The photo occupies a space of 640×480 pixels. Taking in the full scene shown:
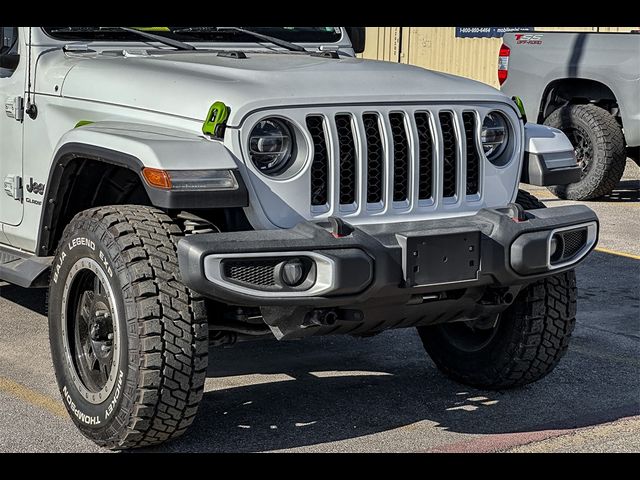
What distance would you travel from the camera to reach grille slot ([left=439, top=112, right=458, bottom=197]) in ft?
16.0

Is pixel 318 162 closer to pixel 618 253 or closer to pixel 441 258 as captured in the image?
pixel 441 258

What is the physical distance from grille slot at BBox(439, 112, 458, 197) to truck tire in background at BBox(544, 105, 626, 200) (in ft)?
21.2

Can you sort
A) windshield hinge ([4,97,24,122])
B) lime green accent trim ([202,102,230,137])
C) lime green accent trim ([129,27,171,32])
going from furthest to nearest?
lime green accent trim ([129,27,171,32]), windshield hinge ([4,97,24,122]), lime green accent trim ([202,102,230,137])

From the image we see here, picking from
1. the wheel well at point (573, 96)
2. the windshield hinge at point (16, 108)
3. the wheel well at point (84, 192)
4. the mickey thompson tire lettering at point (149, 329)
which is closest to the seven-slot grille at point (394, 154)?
the mickey thompson tire lettering at point (149, 329)

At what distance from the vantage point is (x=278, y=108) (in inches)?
178

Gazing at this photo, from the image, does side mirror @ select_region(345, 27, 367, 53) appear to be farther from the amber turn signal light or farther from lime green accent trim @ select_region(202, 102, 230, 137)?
the amber turn signal light

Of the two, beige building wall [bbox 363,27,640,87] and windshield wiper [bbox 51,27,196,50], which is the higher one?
windshield wiper [bbox 51,27,196,50]

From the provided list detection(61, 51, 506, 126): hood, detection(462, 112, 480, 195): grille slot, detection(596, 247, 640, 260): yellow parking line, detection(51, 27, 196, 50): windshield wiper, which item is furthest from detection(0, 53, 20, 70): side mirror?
detection(596, 247, 640, 260): yellow parking line

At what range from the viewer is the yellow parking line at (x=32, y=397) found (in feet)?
17.2

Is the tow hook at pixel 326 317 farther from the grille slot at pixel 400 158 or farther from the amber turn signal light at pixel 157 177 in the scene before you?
the amber turn signal light at pixel 157 177

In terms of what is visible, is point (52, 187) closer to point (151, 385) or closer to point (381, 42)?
point (151, 385)

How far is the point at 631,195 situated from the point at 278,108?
8138mm

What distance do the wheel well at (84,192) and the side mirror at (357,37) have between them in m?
2.02

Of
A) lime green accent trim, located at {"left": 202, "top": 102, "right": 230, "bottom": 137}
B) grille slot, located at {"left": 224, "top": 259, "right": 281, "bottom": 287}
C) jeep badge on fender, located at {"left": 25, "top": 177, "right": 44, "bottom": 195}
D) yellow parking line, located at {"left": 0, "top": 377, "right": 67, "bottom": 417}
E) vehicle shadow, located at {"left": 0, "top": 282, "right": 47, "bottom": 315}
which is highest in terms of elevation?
lime green accent trim, located at {"left": 202, "top": 102, "right": 230, "bottom": 137}
